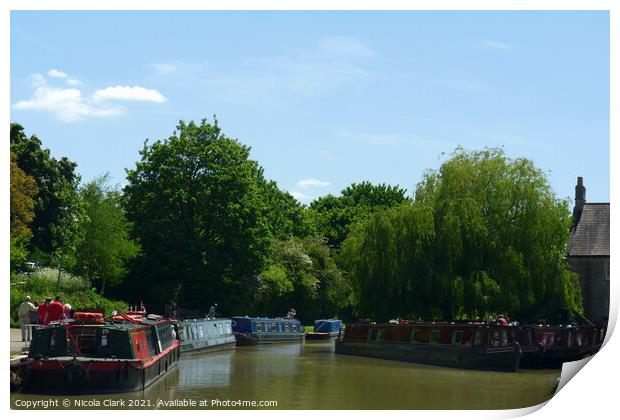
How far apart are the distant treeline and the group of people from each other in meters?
7.94

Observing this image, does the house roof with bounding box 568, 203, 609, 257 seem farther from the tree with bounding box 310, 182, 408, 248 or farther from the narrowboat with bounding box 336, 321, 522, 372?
the tree with bounding box 310, 182, 408, 248

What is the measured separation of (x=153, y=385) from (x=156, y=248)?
26.5 meters

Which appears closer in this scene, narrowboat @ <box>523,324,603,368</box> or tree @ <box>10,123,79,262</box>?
narrowboat @ <box>523,324,603,368</box>

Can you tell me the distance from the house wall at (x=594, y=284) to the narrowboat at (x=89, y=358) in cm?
2603

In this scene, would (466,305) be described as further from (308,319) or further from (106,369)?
(308,319)

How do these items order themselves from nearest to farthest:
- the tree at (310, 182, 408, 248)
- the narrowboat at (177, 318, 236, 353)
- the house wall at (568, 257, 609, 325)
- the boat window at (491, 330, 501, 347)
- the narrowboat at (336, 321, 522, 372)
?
the narrowboat at (336, 321, 522, 372)
the boat window at (491, 330, 501, 347)
the narrowboat at (177, 318, 236, 353)
the house wall at (568, 257, 609, 325)
the tree at (310, 182, 408, 248)

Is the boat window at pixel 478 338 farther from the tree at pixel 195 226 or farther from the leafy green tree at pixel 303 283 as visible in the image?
the leafy green tree at pixel 303 283

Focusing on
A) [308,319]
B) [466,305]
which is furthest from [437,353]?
[308,319]

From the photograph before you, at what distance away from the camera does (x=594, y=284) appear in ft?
151

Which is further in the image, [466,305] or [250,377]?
[466,305]

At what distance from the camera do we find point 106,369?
71.8 ft

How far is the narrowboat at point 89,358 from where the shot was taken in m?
21.6

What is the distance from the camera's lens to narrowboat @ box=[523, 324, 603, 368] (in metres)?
33.9

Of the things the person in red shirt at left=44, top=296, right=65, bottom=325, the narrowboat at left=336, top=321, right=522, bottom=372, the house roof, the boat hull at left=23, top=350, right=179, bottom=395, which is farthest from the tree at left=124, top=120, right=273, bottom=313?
the boat hull at left=23, top=350, right=179, bottom=395
